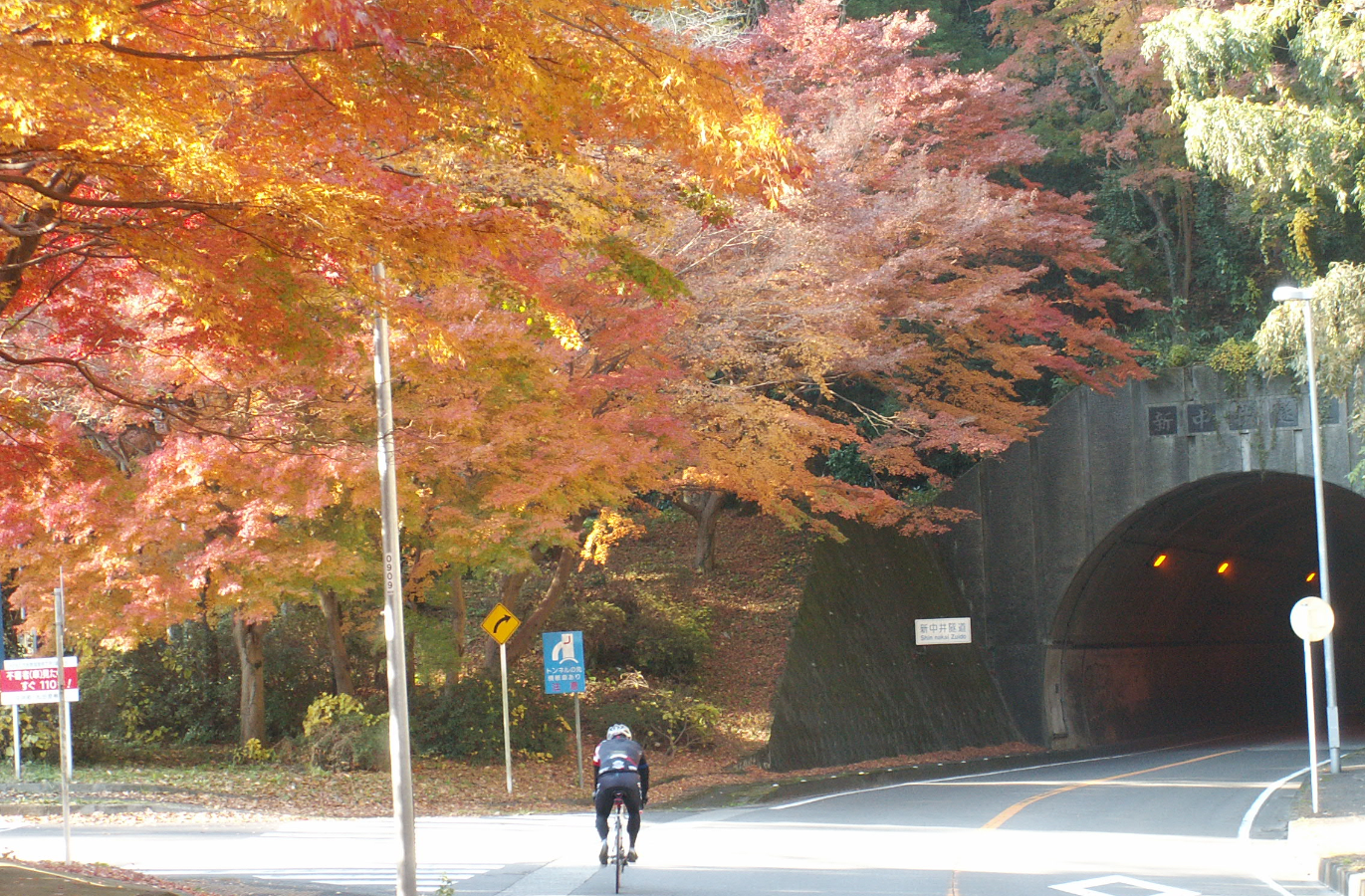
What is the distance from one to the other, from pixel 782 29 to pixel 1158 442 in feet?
39.0

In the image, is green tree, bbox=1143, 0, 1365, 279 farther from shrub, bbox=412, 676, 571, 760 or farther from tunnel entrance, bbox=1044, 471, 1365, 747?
shrub, bbox=412, 676, 571, 760

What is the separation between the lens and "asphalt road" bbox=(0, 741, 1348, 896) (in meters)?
10.4

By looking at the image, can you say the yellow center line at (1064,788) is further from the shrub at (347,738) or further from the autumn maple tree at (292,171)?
the shrub at (347,738)

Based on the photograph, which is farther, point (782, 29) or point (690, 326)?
point (782, 29)

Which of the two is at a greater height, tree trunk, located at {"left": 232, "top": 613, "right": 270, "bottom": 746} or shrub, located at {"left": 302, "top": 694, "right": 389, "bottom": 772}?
tree trunk, located at {"left": 232, "top": 613, "right": 270, "bottom": 746}

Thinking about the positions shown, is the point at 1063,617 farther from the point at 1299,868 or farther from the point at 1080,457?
the point at 1299,868

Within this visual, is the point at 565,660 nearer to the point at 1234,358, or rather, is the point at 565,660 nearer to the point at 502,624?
the point at 502,624

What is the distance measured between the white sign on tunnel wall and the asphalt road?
27.3ft

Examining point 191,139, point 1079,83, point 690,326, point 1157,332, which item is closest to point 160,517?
point 690,326

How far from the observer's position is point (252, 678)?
64.5 ft

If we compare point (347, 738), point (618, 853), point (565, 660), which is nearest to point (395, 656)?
point (618, 853)

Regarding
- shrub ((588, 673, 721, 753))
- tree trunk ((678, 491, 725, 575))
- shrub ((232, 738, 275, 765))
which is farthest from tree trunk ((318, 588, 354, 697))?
tree trunk ((678, 491, 725, 575))

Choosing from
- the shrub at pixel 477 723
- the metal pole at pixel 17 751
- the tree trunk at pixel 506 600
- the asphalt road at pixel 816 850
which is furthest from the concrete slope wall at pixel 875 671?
the metal pole at pixel 17 751

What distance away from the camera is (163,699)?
21.8 m
